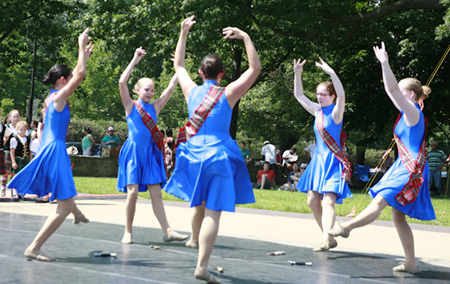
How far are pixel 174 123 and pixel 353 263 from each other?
53026 mm

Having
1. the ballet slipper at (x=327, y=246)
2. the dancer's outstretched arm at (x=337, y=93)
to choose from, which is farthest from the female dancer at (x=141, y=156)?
the dancer's outstretched arm at (x=337, y=93)

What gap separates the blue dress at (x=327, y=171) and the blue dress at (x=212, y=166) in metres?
1.98

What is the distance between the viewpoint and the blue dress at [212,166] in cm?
542

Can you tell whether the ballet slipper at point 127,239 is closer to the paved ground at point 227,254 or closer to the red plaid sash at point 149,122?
the paved ground at point 227,254

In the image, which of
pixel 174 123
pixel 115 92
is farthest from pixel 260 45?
pixel 174 123

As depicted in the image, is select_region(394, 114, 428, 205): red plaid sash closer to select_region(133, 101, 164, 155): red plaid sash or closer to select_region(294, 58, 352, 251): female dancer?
select_region(294, 58, 352, 251): female dancer

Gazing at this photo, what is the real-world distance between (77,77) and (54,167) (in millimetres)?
863

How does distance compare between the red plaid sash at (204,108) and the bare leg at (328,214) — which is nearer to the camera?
the red plaid sash at (204,108)

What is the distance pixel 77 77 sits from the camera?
245 inches

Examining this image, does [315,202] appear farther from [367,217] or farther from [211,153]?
[211,153]

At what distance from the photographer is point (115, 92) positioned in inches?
2132

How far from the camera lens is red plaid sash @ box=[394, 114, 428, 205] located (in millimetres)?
6258

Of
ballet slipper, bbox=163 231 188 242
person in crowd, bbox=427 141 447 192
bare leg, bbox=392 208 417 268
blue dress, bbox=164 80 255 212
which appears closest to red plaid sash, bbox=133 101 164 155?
ballet slipper, bbox=163 231 188 242

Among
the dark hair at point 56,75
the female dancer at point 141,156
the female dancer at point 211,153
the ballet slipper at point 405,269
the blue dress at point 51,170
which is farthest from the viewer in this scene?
the female dancer at point 141,156
